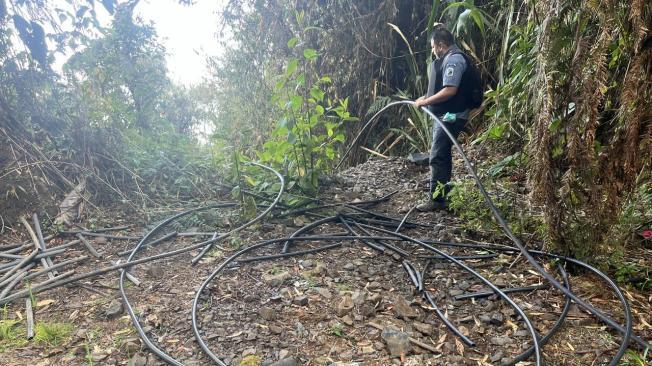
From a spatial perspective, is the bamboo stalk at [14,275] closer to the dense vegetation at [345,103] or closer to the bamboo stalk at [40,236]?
the bamboo stalk at [40,236]

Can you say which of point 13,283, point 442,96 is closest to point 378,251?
point 442,96

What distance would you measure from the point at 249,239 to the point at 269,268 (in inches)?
17.3

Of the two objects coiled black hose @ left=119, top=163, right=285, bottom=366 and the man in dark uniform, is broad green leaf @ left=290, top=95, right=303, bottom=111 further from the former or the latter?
the man in dark uniform

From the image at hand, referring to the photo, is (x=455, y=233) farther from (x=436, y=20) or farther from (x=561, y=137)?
(x=436, y=20)

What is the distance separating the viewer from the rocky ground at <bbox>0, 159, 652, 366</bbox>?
1.62 meters

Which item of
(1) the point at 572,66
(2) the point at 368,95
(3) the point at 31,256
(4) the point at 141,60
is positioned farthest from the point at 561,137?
(4) the point at 141,60

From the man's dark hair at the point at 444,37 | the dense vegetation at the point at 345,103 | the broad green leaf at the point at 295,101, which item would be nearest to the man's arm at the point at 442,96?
the dense vegetation at the point at 345,103

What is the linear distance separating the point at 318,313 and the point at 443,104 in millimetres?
2175

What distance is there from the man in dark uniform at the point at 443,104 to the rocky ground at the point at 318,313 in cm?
83

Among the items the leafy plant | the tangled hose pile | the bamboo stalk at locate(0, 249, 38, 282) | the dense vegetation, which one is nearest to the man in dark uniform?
the dense vegetation

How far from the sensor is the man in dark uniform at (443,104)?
3.12m

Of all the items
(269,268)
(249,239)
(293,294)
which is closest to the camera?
(293,294)

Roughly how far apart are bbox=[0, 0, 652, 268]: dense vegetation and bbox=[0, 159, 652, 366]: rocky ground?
1.45ft

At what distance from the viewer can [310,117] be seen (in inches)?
118
